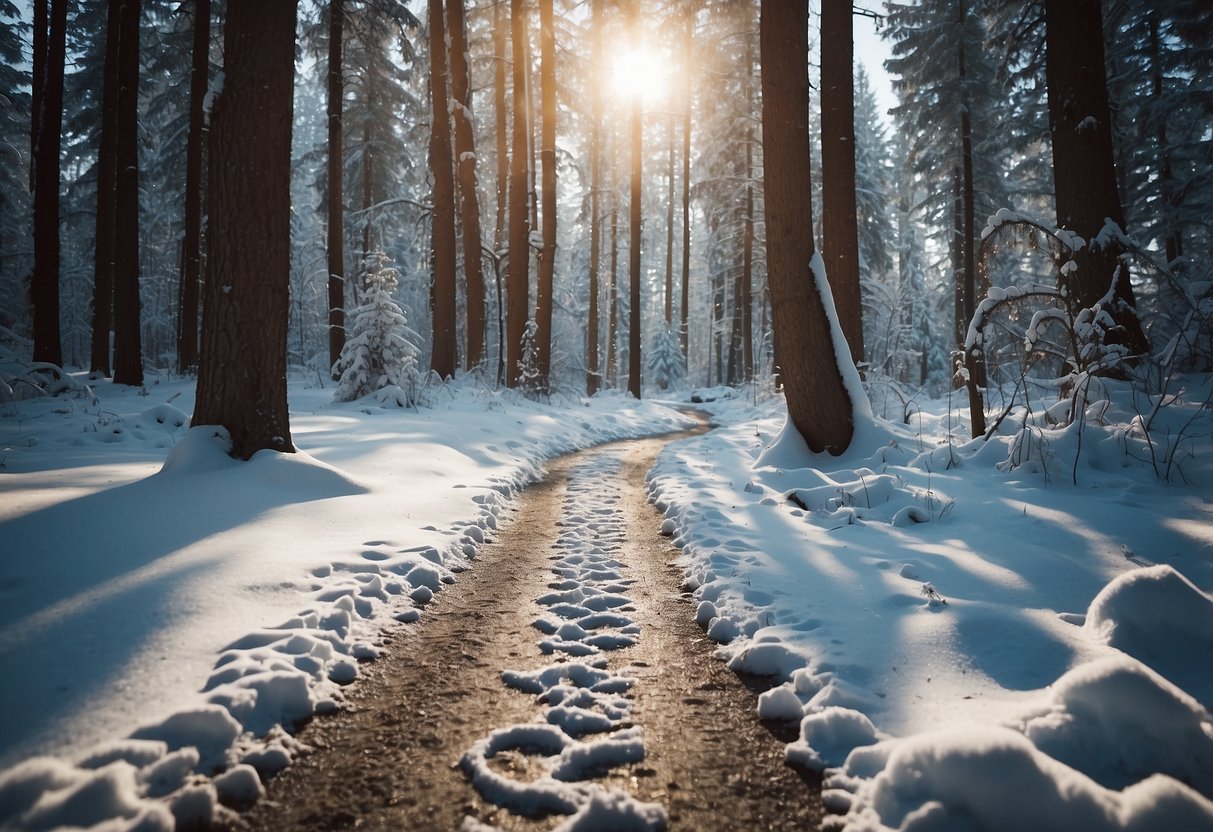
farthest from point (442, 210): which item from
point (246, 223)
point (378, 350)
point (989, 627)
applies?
point (989, 627)

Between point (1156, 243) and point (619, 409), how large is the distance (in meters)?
18.5

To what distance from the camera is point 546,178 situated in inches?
559

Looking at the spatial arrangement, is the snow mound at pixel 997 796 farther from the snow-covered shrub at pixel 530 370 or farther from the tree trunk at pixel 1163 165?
the tree trunk at pixel 1163 165

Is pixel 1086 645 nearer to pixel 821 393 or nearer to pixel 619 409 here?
pixel 821 393

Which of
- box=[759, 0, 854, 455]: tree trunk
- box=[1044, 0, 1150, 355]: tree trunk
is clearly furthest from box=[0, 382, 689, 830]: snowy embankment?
box=[1044, 0, 1150, 355]: tree trunk

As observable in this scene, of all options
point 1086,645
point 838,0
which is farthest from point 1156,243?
point 1086,645

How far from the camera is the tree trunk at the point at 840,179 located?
A: 28.1 ft

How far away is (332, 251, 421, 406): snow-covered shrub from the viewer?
388 inches

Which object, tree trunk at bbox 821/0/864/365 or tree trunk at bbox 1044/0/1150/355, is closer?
tree trunk at bbox 1044/0/1150/355

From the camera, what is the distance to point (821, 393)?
255 inches

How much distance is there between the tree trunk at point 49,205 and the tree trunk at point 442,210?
7003 mm

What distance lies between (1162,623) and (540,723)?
258cm

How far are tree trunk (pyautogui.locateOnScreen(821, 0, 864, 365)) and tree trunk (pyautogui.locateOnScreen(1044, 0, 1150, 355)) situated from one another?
265 centimetres

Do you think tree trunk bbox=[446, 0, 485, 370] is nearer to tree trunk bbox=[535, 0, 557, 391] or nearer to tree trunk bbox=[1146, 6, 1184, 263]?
tree trunk bbox=[535, 0, 557, 391]
